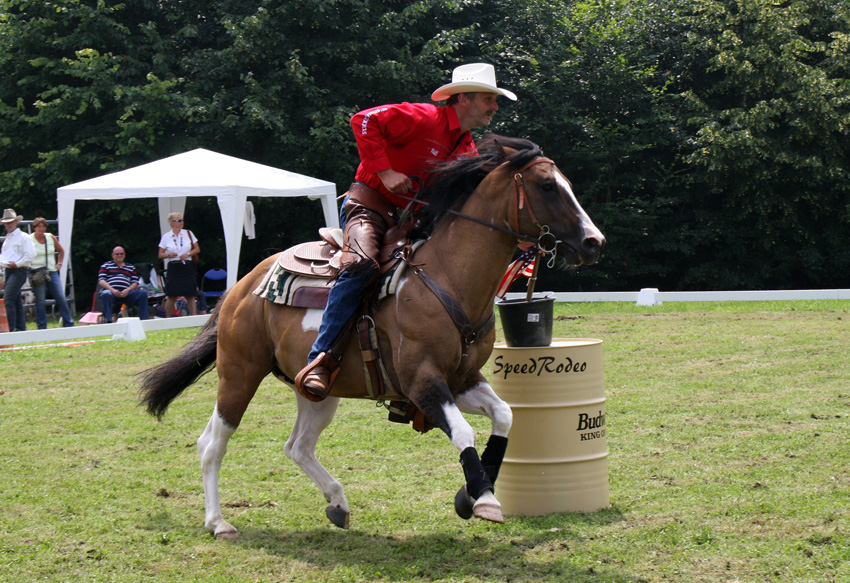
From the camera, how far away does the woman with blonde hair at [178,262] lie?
51.9 ft

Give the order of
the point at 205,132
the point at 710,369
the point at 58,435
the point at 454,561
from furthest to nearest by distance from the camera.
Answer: the point at 205,132 < the point at 710,369 < the point at 58,435 < the point at 454,561

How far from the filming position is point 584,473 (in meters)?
5.31

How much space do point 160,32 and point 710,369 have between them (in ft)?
62.0

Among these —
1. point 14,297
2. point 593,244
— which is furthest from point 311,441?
point 14,297

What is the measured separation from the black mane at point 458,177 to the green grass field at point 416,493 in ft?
6.04

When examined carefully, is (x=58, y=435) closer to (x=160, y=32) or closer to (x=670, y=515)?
(x=670, y=515)

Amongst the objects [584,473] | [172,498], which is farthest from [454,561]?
[172,498]

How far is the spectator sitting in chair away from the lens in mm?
15805

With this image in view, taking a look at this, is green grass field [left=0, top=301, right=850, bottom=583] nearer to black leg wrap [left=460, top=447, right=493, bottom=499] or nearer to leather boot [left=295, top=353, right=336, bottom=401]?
black leg wrap [left=460, top=447, right=493, bottom=499]

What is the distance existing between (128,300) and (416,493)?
11725mm

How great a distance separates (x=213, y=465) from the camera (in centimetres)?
547

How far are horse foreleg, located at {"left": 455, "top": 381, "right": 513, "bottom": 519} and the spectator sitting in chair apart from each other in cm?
1223

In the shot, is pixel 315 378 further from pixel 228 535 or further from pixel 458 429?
pixel 228 535

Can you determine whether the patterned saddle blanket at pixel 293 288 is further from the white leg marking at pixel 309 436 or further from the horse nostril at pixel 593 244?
the horse nostril at pixel 593 244
